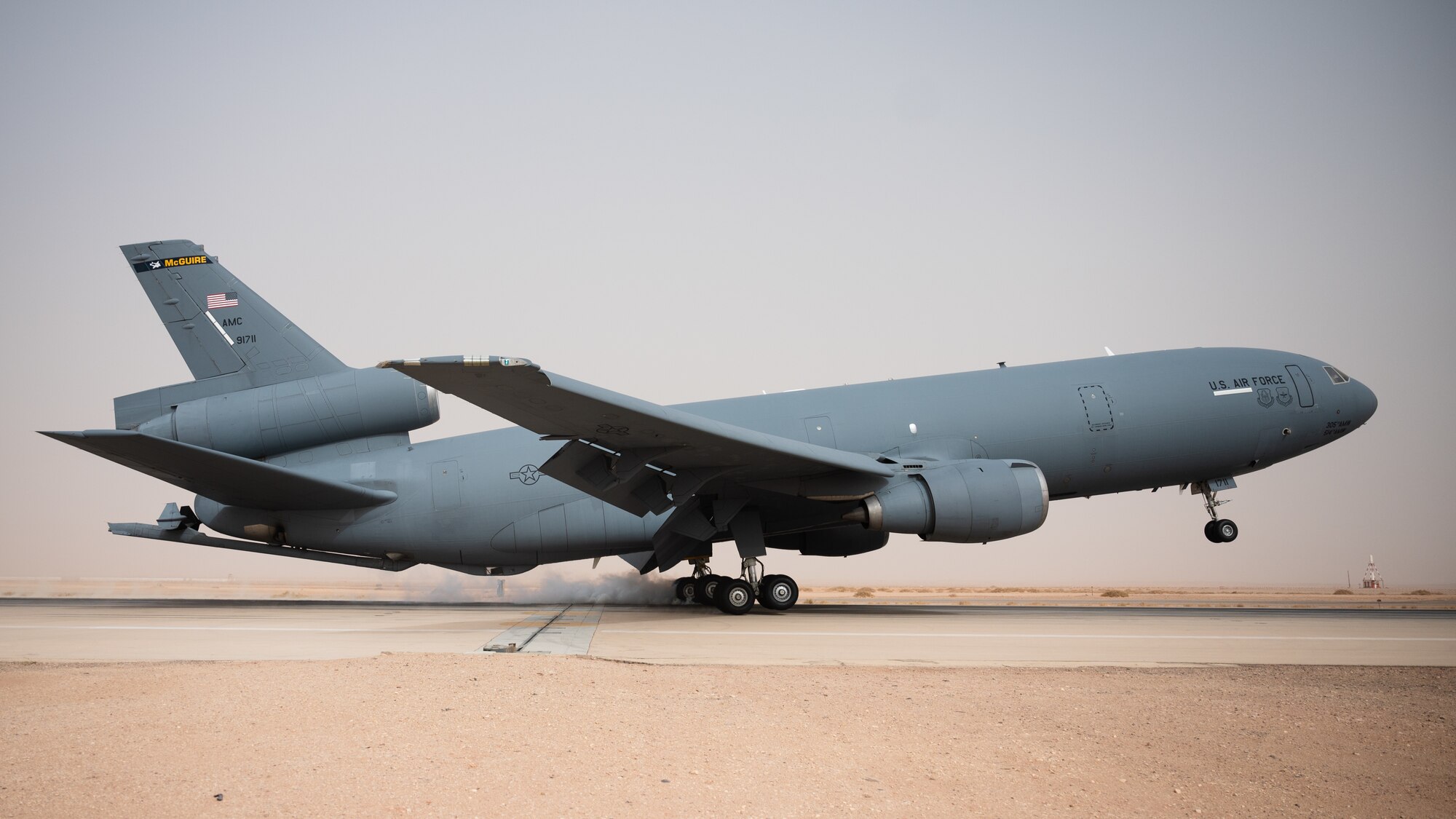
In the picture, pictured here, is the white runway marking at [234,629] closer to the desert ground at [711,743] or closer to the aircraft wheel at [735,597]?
the aircraft wheel at [735,597]

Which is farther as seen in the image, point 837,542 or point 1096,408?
point 837,542

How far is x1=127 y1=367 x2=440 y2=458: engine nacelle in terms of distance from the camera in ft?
50.2

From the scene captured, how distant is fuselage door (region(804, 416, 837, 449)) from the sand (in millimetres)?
8100

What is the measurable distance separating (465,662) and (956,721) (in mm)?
3937

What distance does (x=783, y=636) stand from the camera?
10.4m

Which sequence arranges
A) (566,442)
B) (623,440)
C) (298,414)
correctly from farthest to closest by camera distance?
1. (298,414)
2. (566,442)
3. (623,440)

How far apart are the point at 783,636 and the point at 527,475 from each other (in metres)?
6.79

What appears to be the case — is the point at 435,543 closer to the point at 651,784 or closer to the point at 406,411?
the point at 406,411

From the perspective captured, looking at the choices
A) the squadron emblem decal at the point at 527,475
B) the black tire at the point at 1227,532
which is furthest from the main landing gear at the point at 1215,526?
the squadron emblem decal at the point at 527,475

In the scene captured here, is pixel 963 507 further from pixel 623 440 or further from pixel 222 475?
pixel 222 475

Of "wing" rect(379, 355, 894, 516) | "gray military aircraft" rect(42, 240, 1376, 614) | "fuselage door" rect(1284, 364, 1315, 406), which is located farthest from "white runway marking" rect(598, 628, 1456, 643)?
"fuselage door" rect(1284, 364, 1315, 406)

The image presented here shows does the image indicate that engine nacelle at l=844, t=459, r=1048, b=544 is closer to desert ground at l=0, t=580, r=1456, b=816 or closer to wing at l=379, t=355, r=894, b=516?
wing at l=379, t=355, r=894, b=516

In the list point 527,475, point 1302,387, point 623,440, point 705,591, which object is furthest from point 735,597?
point 1302,387

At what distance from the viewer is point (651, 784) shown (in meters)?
4.08
